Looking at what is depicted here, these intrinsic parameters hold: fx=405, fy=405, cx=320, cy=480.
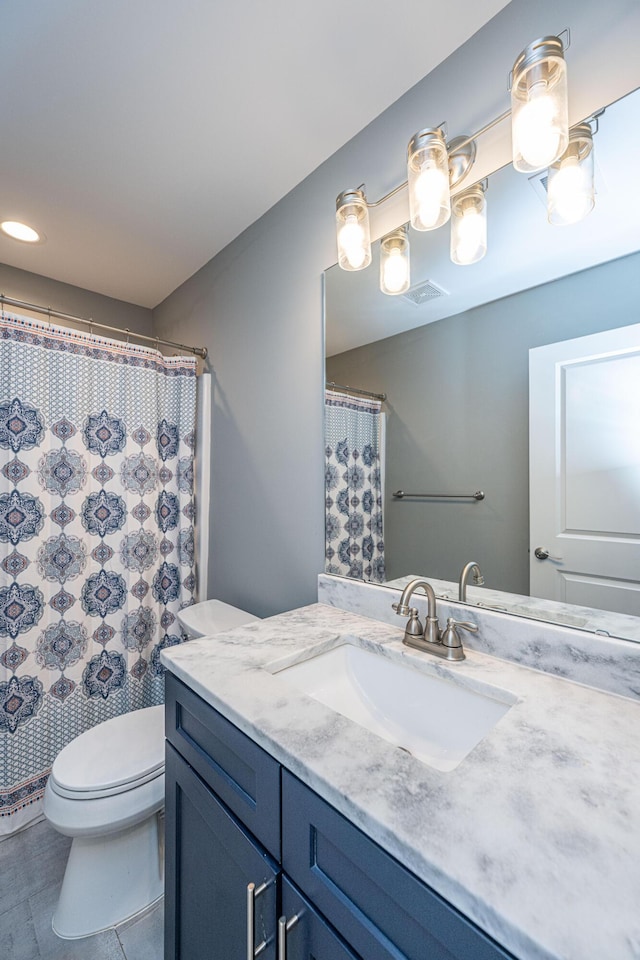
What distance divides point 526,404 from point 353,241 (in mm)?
714

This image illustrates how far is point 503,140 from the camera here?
97cm

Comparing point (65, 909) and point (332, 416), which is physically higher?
point (332, 416)

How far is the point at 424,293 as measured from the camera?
117 centimetres

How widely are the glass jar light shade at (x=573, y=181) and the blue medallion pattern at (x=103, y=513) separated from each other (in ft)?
5.87

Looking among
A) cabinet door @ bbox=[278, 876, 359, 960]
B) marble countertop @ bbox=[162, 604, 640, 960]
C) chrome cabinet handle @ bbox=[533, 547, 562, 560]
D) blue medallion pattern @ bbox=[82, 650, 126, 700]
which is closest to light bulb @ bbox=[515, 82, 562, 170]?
chrome cabinet handle @ bbox=[533, 547, 562, 560]

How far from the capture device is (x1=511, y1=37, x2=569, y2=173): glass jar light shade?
2.63 ft

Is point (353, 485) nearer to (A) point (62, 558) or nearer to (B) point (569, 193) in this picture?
(B) point (569, 193)

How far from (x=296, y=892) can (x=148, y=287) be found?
8.46 feet

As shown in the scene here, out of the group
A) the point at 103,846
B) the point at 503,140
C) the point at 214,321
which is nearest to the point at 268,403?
the point at 214,321

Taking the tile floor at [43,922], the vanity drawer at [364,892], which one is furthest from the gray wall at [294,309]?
the tile floor at [43,922]

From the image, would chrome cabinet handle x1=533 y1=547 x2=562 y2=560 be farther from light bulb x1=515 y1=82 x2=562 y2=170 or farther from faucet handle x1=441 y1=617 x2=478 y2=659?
light bulb x1=515 y1=82 x2=562 y2=170

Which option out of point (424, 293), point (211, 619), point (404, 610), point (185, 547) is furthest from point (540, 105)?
point (185, 547)

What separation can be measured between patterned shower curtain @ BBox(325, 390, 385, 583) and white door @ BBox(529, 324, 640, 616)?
48 cm

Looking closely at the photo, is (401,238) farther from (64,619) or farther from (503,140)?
(64,619)
